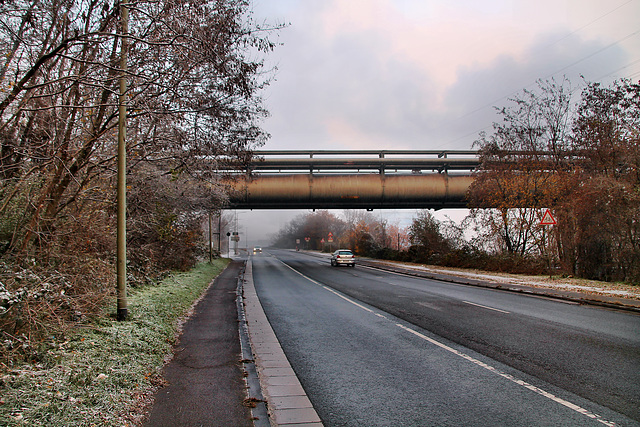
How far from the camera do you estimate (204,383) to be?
5.58 meters

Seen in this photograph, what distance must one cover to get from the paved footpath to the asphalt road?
960 mm

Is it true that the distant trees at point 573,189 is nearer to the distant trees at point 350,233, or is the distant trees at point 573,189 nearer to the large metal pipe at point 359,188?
the large metal pipe at point 359,188

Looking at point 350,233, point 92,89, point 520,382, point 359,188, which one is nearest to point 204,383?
point 520,382

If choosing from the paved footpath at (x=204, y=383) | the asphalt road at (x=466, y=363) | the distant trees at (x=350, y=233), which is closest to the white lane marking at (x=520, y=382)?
the asphalt road at (x=466, y=363)

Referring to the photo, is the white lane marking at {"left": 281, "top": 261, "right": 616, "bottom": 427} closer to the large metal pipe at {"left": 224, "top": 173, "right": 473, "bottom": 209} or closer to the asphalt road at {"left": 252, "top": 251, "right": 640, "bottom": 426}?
the asphalt road at {"left": 252, "top": 251, "right": 640, "bottom": 426}

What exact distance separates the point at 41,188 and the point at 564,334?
1093 centimetres

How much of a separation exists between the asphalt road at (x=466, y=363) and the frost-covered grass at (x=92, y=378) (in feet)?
6.97

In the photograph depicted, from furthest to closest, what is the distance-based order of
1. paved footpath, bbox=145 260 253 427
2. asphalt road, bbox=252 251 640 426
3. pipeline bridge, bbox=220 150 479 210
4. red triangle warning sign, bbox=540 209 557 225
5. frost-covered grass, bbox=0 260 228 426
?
pipeline bridge, bbox=220 150 479 210 → red triangle warning sign, bbox=540 209 557 225 → asphalt road, bbox=252 251 640 426 → paved footpath, bbox=145 260 253 427 → frost-covered grass, bbox=0 260 228 426

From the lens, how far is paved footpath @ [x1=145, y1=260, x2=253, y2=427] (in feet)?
14.6

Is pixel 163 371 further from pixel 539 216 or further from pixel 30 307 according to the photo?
pixel 539 216

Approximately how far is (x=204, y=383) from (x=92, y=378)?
1364mm

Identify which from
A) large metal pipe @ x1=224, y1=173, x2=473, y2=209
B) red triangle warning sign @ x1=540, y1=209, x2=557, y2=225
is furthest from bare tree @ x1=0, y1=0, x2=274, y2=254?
large metal pipe @ x1=224, y1=173, x2=473, y2=209

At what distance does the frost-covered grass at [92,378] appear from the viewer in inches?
154

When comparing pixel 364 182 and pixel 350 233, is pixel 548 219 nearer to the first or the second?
pixel 364 182
